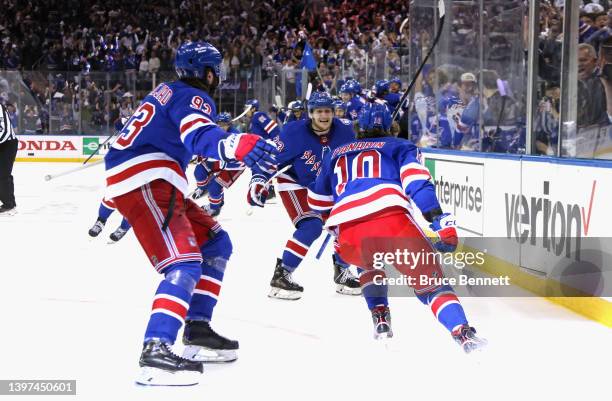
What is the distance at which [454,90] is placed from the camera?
6613 mm

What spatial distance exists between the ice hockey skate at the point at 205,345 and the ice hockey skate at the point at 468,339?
0.93 metres

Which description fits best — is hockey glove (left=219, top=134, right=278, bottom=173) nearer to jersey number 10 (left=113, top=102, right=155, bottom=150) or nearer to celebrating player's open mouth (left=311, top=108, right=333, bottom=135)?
jersey number 10 (left=113, top=102, right=155, bottom=150)

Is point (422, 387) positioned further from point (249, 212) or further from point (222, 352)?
point (249, 212)

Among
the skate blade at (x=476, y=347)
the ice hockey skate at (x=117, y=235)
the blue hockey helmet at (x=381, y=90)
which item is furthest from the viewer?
the blue hockey helmet at (x=381, y=90)

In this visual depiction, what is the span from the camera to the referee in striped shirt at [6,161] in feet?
29.2

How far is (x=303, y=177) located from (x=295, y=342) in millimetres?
1453

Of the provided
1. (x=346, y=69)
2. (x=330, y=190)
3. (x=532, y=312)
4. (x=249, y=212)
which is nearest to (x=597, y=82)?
(x=532, y=312)

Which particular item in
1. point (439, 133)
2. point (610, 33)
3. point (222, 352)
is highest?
point (610, 33)

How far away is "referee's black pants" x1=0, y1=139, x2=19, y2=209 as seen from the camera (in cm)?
895

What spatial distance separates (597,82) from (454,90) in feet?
7.42

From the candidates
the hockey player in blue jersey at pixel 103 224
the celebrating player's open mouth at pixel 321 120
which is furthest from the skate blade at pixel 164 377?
the hockey player in blue jersey at pixel 103 224

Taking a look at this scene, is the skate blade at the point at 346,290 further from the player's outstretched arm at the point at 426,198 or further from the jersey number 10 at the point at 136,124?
the jersey number 10 at the point at 136,124

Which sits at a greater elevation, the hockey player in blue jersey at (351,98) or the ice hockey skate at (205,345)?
the hockey player in blue jersey at (351,98)

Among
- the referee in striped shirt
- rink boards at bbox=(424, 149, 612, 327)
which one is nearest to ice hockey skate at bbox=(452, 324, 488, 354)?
rink boards at bbox=(424, 149, 612, 327)
